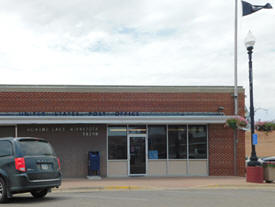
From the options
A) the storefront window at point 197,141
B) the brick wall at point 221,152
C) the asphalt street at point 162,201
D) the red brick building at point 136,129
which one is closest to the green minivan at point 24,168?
the asphalt street at point 162,201

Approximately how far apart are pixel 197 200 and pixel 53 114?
10.5 meters

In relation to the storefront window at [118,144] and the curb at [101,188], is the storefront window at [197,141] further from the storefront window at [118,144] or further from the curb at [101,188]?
the curb at [101,188]

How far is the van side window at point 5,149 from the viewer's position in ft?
40.1

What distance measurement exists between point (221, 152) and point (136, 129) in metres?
4.49

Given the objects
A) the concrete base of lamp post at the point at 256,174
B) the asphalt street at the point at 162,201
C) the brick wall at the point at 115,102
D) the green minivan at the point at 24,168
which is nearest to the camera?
the asphalt street at the point at 162,201

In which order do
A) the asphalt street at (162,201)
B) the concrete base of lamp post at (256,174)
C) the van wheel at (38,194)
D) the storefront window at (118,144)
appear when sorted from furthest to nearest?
the storefront window at (118,144), the concrete base of lamp post at (256,174), the van wheel at (38,194), the asphalt street at (162,201)

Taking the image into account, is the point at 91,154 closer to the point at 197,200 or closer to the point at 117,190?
the point at 117,190

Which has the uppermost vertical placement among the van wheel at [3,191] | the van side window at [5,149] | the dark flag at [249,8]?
the dark flag at [249,8]

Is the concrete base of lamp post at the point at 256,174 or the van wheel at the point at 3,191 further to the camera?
the concrete base of lamp post at the point at 256,174

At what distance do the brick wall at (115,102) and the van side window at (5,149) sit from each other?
382 inches

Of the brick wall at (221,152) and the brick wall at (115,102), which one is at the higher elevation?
the brick wall at (115,102)

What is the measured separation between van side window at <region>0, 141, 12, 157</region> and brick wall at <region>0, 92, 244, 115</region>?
9.69 metres

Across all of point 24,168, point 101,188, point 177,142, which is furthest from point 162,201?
point 177,142

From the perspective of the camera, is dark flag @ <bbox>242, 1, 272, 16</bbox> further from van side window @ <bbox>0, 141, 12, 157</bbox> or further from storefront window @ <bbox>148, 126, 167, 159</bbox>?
van side window @ <bbox>0, 141, 12, 157</bbox>
